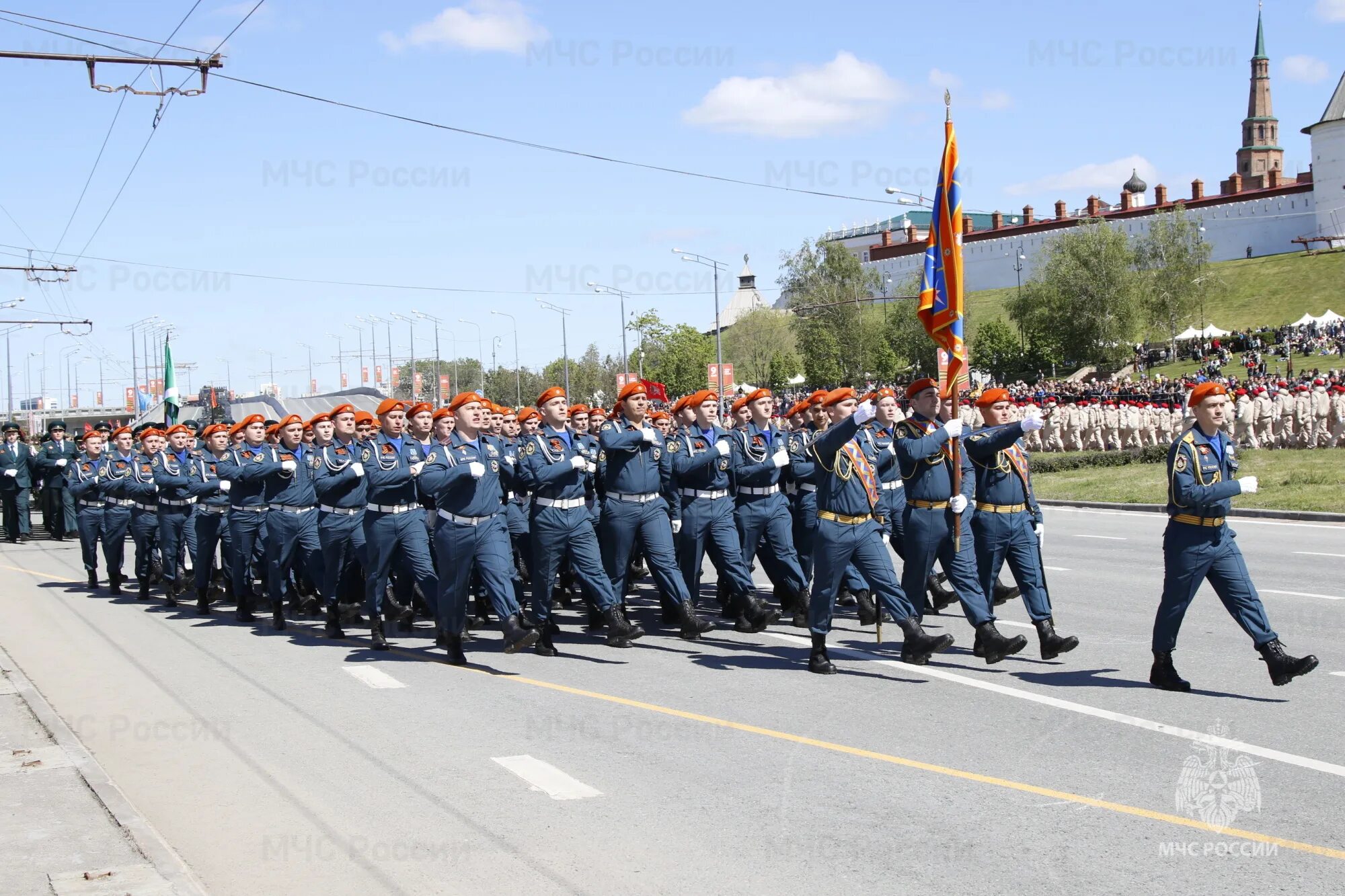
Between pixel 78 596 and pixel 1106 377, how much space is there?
64.6 meters

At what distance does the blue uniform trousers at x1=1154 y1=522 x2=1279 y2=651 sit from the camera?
796cm

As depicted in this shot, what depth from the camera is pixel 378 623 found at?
1135 cm

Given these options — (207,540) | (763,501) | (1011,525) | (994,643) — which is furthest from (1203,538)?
(207,540)

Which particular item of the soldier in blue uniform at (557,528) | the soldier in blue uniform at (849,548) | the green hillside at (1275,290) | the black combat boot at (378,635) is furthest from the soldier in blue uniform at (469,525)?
the green hillside at (1275,290)

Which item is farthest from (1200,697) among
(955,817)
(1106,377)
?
(1106,377)

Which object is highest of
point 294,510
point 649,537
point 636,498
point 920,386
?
point 920,386

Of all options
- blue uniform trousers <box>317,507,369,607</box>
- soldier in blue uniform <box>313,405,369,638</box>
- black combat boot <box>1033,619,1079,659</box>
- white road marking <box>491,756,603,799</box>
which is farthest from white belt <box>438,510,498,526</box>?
black combat boot <box>1033,619,1079,659</box>

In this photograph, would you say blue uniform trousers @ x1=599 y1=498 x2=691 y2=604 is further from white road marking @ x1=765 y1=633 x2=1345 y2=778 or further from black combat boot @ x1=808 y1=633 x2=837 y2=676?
black combat boot @ x1=808 y1=633 x2=837 y2=676

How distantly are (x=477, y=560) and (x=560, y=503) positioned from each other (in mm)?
873

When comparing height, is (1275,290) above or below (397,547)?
above

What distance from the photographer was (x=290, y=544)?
12.7 m

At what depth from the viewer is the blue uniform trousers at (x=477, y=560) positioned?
991 cm

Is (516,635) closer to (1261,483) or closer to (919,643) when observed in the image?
(919,643)

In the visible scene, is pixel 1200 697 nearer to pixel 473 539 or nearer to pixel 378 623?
pixel 473 539
